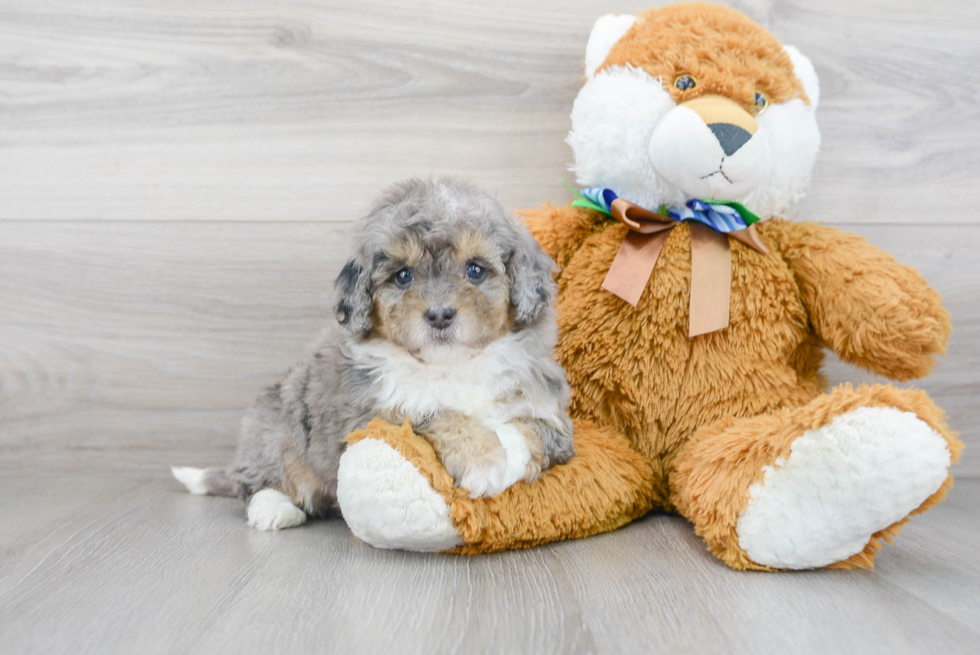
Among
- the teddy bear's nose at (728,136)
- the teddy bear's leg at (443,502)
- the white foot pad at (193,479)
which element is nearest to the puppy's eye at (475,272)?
the teddy bear's leg at (443,502)

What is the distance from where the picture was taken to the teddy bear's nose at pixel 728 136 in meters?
1.74

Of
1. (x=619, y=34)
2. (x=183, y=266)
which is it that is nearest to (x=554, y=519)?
(x=619, y=34)

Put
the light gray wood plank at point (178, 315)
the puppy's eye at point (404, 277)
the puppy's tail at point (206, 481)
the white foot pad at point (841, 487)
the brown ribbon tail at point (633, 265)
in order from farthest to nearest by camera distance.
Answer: the light gray wood plank at point (178, 315) → the puppy's tail at point (206, 481) → the brown ribbon tail at point (633, 265) → the puppy's eye at point (404, 277) → the white foot pad at point (841, 487)

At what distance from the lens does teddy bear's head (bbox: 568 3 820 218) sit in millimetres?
1764

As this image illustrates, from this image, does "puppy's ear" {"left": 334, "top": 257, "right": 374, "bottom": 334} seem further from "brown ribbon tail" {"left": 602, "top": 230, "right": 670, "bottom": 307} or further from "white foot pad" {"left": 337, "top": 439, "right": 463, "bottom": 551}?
"brown ribbon tail" {"left": 602, "top": 230, "right": 670, "bottom": 307}

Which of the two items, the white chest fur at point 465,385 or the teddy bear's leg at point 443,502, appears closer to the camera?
the teddy bear's leg at point 443,502

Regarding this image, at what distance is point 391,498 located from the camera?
1.51m

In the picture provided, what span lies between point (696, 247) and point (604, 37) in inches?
24.1

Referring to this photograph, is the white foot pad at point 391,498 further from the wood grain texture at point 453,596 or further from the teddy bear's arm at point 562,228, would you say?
the teddy bear's arm at point 562,228

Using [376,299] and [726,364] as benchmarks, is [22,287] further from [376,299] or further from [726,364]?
[726,364]

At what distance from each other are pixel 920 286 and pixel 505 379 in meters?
0.98

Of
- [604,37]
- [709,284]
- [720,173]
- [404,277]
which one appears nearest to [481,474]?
[404,277]

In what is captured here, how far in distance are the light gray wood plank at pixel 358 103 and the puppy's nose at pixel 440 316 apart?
2.98ft

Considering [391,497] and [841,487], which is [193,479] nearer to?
[391,497]
